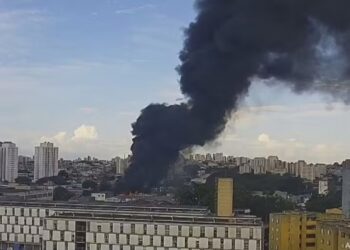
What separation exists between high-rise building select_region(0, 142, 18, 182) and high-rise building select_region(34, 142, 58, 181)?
8.89 feet

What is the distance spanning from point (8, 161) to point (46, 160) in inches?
238

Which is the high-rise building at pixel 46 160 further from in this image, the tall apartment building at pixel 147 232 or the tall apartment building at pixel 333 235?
the tall apartment building at pixel 333 235

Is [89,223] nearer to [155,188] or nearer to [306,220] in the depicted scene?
[306,220]

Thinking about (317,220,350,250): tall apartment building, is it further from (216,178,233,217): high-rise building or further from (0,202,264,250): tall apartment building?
(216,178,233,217): high-rise building

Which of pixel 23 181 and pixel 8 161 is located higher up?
pixel 8 161

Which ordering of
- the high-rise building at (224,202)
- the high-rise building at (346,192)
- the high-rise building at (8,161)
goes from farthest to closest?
the high-rise building at (8,161), the high-rise building at (346,192), the high-rise building at (224,202)

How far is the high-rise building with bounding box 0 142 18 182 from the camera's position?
193ft

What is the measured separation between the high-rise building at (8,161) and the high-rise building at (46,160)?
107 inches

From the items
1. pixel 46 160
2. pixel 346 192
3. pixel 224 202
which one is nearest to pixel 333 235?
pixel 224 202

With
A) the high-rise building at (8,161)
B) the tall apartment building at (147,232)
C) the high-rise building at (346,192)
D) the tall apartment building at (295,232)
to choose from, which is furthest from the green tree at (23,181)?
the tall apartment building at (147,232)

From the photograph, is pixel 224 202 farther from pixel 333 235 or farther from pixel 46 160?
pixel 46 160

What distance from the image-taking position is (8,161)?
58.9m

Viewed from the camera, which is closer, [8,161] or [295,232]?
[295,232]

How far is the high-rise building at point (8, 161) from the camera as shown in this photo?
5879 centimetres
